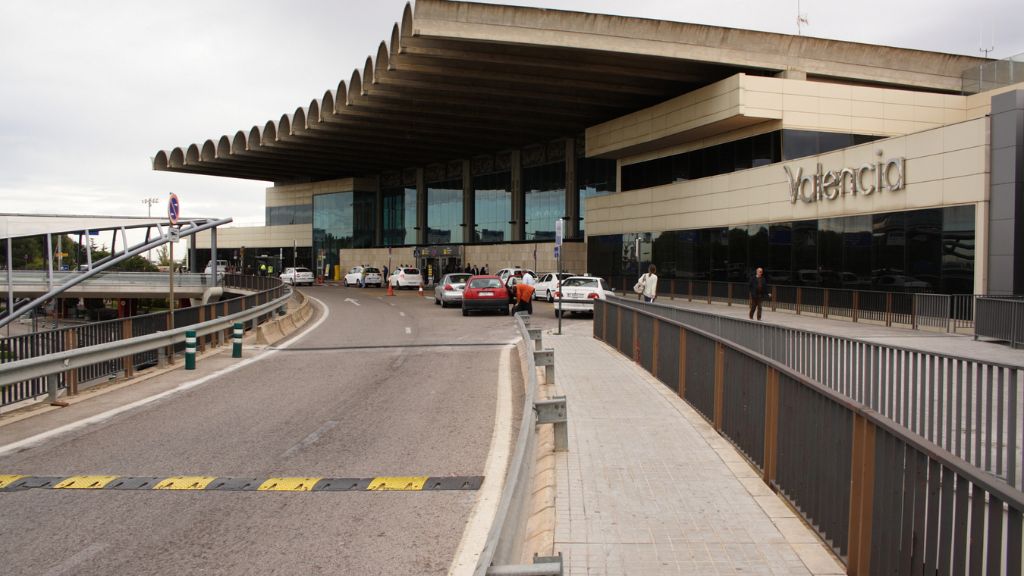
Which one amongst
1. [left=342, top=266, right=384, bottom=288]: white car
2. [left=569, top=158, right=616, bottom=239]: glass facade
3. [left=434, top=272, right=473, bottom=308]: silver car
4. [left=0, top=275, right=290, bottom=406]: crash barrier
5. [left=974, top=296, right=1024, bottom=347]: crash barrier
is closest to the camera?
[left=0, top=275, right=290, bottom=406]: crash barrier

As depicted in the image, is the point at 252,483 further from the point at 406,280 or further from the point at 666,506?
the point at 406,280

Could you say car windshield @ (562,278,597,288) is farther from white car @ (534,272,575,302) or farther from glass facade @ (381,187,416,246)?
glass facade @ (381,187,416,246)

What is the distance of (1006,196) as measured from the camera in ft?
73.5

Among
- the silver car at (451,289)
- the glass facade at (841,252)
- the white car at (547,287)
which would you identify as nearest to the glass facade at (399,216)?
the white car at (547,287)

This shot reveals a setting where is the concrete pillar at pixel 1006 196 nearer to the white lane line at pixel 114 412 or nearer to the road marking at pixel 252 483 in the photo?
the white lane line at pixel 114 412

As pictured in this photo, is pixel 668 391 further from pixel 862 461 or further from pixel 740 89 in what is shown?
pixel 740 89

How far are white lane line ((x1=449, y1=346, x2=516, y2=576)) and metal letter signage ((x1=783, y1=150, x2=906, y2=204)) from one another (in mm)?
20386

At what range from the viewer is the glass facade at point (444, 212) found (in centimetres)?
7088

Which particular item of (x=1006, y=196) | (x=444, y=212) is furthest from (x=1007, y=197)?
(x=444, y=212)

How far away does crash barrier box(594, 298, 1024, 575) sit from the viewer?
3254 mm

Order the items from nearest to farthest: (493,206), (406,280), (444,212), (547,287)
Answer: (547,287), (406,280), (493,206), (444,212)

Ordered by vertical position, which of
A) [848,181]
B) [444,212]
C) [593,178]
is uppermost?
[593,178]

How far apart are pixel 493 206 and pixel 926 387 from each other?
6026 centimetres

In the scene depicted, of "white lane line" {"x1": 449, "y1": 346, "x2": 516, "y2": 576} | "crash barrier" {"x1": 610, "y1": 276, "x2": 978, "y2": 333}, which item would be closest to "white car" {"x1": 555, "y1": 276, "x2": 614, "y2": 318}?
"crash barrier" {"x1": 610, "y1": 276, "x2": 978, "y2": 333}
